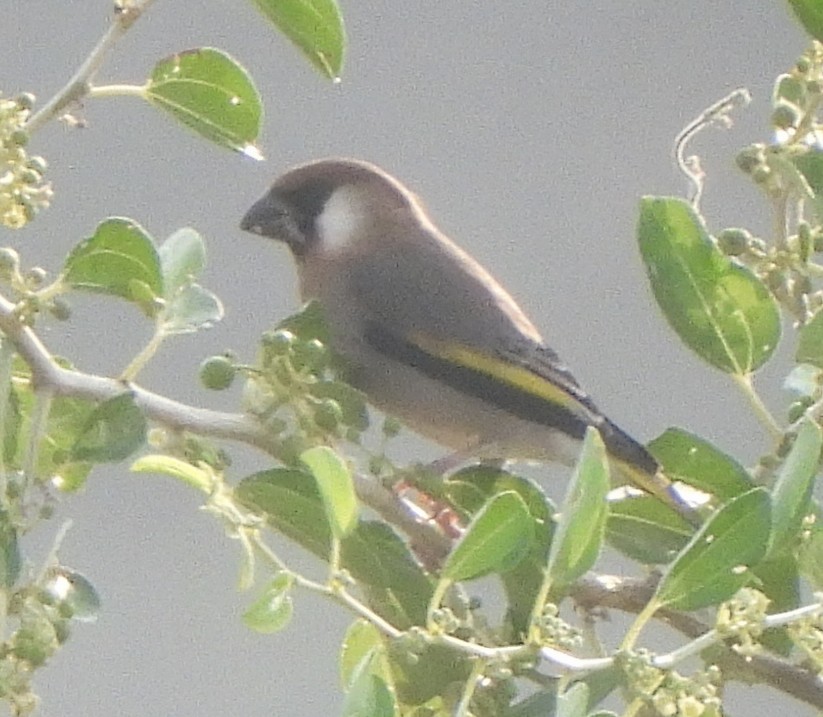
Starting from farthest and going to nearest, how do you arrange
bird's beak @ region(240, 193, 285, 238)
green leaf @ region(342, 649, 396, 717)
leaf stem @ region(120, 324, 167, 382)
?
bird's beak @ region(240, 193, 285, 238), leaf stem @ region(120, 324, 167, 382), green leaf @ region(342, 649, 396, 717)

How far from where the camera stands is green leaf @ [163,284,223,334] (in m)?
0.62

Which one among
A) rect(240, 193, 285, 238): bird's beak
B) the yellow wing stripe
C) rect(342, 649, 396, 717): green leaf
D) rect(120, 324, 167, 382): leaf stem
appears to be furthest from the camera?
rect(240, 193, 285, 238): bird's beak

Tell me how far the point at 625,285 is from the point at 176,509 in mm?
513

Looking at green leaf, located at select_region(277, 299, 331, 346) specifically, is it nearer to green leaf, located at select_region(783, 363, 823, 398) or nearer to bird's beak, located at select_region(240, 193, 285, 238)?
green leaf, located at select_region(783, 363, 823, 398)

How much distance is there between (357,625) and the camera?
0.68m

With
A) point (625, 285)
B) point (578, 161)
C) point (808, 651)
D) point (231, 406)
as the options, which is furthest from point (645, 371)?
point (808, 651)

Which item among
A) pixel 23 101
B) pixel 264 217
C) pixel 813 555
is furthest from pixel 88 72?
pixel 264 217

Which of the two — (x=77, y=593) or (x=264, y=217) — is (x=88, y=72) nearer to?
(x=77, y=593)

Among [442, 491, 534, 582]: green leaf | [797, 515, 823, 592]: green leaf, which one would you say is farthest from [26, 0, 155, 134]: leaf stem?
[797, 515, 823, 592]: green leaf

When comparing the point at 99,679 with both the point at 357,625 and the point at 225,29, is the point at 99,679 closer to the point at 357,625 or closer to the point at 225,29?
the point at 225,29

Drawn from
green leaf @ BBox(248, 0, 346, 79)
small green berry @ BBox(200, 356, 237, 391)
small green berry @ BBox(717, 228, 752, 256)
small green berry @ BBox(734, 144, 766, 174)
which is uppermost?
green leaf @ BBox(248, 0, 346, 79)

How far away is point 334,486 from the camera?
0.51 m

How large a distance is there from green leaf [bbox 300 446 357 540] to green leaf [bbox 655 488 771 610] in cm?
11

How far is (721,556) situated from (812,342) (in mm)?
128
